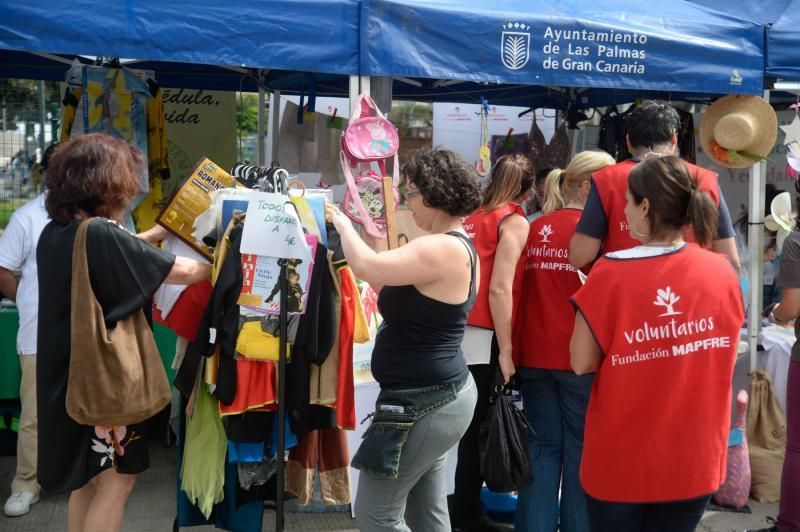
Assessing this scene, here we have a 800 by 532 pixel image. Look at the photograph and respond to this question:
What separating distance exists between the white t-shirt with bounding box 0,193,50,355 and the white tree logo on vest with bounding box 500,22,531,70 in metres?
2.13

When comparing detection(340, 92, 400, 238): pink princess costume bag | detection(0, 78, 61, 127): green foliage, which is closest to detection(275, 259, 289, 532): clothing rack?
detection(340, 92, 400, 238): pink princess costume bag

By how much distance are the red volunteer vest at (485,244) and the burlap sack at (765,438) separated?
1.89 metres

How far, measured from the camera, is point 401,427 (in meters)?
2.37

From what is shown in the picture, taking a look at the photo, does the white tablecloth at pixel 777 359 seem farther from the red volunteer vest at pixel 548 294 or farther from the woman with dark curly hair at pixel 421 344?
the woman with dark curly hair at pixel 421 344

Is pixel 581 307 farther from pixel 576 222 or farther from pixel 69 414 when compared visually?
pixel 69 414

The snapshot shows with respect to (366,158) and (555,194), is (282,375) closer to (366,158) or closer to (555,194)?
(366,158)

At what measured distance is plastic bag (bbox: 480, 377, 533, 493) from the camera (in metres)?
2.95

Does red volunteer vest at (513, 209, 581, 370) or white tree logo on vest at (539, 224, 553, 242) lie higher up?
white tree logo on vest at (539, 224, 553, 242)

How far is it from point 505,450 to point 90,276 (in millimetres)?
1516

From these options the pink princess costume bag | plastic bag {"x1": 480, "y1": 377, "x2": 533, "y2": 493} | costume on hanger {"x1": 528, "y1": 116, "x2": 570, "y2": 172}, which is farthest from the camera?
costume on hanger {"x1": 528, "y1": 116, "x2": 570, "y2": 172}

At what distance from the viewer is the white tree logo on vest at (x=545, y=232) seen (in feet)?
10.4

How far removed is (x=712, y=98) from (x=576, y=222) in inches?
105

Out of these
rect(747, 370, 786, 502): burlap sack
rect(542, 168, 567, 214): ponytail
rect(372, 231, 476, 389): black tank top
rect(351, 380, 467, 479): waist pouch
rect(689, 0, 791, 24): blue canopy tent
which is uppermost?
rect(689, 0, 791, 24): blue canopy tent

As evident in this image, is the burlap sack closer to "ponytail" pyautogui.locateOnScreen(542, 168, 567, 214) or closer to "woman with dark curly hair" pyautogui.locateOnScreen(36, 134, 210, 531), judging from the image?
"ponytail" pyautogui.locateOnScreen(542, 168, 567, 214)
